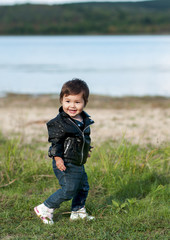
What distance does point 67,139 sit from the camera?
3.32 meters

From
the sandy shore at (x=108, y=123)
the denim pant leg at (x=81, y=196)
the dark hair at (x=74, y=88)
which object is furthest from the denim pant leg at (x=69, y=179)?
the sandy shore at (x=108, y=123)

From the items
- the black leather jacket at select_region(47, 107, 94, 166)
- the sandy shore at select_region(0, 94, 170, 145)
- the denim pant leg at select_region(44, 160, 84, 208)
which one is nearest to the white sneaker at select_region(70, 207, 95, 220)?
the denim pant leg at select_region(44, 160, 84, 208)

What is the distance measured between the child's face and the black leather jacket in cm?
5

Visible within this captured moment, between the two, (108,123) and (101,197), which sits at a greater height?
(108,123)

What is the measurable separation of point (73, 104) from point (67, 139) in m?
0.32

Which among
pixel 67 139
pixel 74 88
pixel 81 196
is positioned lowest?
pixel 81 196

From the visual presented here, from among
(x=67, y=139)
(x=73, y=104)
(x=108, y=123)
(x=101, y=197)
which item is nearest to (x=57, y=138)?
(x=67, y=139)

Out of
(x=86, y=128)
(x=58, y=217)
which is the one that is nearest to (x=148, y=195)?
(x=58, y=217)

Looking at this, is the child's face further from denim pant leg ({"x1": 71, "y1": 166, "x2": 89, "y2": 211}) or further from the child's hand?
denim pant leg ({"x1": 71, "y1": 166, "x2": 89, "y2": 211})

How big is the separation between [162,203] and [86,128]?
53.8 inches

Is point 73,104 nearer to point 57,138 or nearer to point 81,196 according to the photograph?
point 57,138

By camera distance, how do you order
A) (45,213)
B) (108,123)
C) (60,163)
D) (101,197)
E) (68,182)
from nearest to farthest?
1. (60,163)
2. (68,182)
3. (45,213)
4. (101,197)
5. (108,123)

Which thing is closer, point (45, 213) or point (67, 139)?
point (67, 139)

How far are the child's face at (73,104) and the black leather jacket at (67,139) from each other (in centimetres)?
5
